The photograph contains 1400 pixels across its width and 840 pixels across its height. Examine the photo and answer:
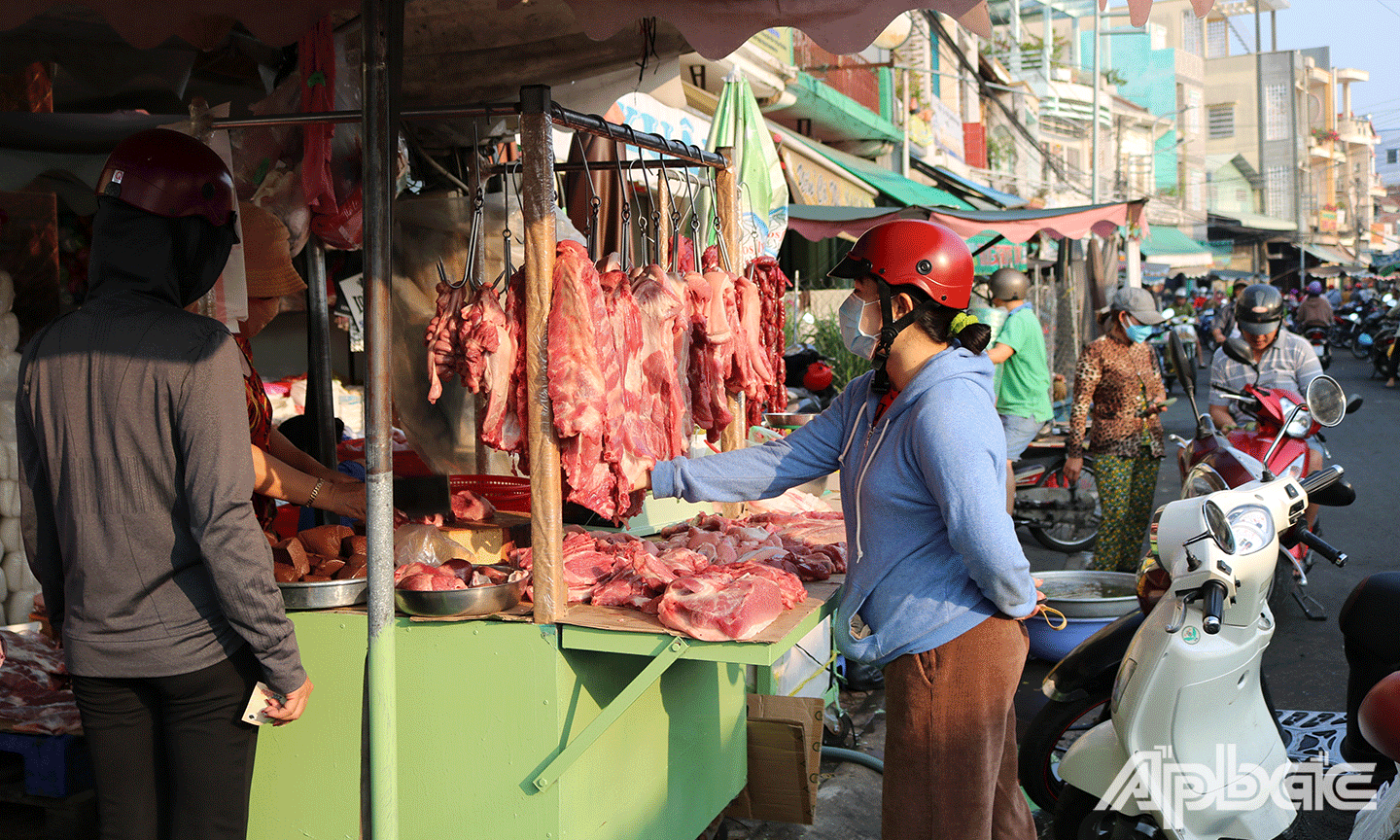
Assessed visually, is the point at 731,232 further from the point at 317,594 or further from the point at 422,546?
the point at 317,594

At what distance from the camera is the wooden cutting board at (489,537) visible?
352cm

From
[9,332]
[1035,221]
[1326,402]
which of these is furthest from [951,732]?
[1035,221]

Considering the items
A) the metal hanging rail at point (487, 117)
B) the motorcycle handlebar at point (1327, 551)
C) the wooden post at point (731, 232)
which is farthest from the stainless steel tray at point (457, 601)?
the motorcycle handlebar at point (1327, 551)

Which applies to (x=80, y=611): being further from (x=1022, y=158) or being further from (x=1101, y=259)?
(x=1022, y=158)

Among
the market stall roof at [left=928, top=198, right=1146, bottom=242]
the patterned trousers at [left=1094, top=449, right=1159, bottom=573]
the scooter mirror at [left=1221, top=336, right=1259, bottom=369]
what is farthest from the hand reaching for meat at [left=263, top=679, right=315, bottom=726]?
the market stall roof at [left=928, top=198, right=1146, bottom=242]

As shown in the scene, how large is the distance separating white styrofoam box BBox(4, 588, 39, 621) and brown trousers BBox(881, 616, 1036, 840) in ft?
12.3

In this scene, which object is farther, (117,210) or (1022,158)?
(1022,158)

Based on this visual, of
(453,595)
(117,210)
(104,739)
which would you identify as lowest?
(104,739)

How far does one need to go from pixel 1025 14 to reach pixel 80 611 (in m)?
43.7

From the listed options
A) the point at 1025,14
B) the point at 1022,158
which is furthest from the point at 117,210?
the point at 1025,14

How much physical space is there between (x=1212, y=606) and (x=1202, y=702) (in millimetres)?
429

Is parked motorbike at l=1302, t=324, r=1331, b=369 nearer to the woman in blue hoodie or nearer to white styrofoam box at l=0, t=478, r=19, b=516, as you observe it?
the woman in blue hoodie

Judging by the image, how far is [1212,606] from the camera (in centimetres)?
321

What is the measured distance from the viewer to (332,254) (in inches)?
274
